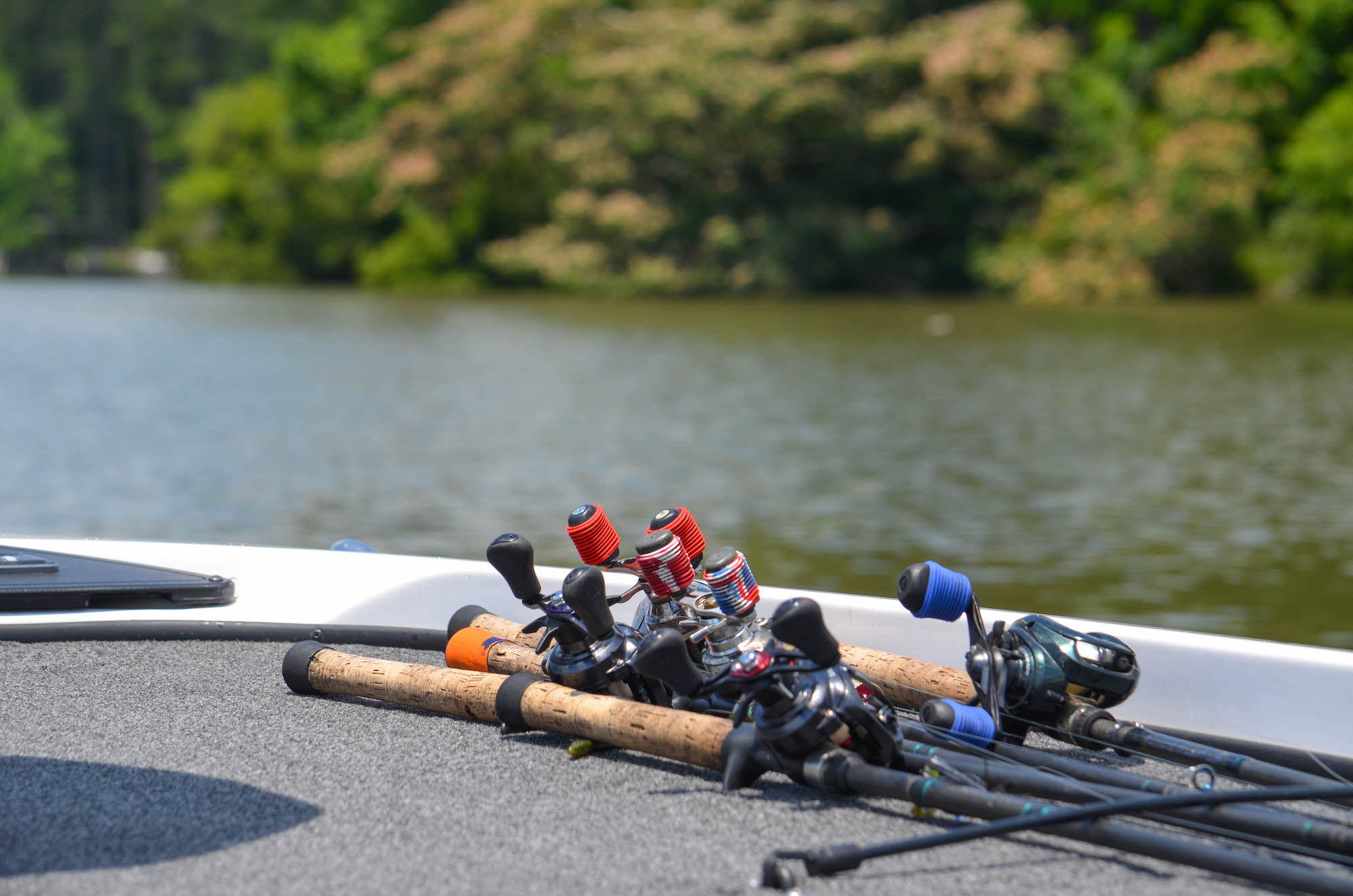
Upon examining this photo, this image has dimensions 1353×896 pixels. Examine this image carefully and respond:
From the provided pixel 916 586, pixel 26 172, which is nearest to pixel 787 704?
pixel 916 586

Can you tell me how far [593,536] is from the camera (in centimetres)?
258

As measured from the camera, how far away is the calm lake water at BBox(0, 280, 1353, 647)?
898 centimetres

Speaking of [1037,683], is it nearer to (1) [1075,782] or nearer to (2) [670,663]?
(1) [1075,782]

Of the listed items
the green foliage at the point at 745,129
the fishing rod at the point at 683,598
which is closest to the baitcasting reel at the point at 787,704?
the fishing rod at the point at 683,598

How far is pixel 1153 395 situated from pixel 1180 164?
1510 cm

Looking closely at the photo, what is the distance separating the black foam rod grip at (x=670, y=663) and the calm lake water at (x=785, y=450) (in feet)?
18.8

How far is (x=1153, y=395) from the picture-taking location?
15266 millimetres

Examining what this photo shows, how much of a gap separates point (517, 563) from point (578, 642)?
175mm

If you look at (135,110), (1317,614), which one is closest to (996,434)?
(1317,614)

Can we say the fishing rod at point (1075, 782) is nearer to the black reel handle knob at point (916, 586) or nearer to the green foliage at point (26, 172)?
the black reel handle knob at point (916, 586)

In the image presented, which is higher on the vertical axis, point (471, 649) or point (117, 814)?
point (471, 649)

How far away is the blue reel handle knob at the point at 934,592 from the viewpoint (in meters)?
2.38

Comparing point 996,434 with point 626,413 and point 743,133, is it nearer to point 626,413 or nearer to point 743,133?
point 626,413

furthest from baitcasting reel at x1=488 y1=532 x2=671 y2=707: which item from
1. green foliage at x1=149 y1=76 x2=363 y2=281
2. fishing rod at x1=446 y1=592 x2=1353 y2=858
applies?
green foliage at x1=149 y1=76 x2=363 y2=281
